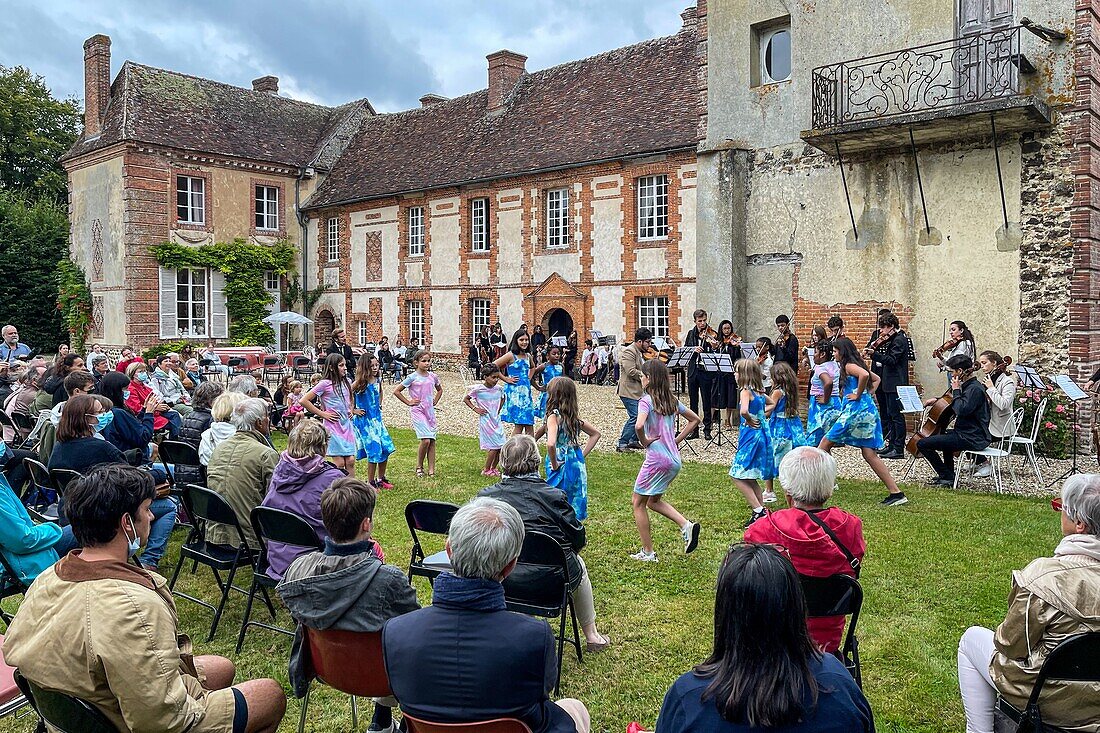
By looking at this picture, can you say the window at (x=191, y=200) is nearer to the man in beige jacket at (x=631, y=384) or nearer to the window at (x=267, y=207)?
Result: the window at (x=267, y=207)

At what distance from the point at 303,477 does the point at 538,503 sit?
160 cm

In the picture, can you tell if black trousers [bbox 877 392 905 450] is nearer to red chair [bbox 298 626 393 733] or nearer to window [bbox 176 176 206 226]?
red chair [bbox 298 626 393 733]

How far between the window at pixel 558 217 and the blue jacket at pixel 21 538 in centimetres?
2046

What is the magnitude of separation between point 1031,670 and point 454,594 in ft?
7.00

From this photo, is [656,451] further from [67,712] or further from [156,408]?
[156,408]

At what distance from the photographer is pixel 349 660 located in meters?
3.52

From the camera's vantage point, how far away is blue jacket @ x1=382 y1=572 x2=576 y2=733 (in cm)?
Answer: 270

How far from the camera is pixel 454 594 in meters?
2.79

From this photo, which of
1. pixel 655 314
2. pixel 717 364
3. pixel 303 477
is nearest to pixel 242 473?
pixel 303 477

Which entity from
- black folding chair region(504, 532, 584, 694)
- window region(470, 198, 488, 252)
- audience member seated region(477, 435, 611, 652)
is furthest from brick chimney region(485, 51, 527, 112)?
black folding chair region(504, 532, 584, 694)

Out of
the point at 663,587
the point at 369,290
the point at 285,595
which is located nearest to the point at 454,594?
the point at 285,595

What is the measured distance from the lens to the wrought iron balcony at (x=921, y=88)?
11.8 metres

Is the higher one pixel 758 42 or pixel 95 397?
pixel 758 42

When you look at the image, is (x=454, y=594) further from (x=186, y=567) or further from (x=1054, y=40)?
(x=1054, y=40)
